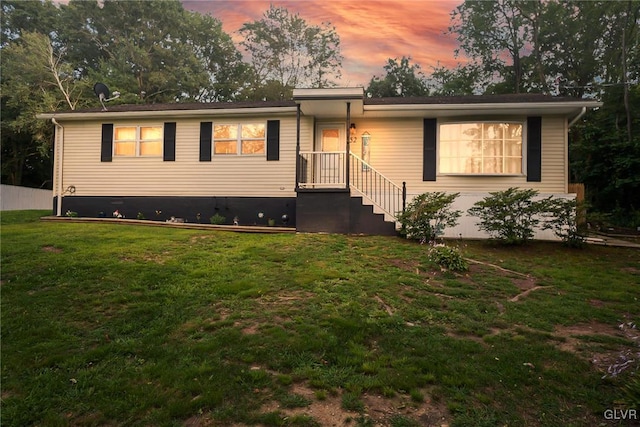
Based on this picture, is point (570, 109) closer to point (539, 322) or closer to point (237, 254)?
point (539, 322)

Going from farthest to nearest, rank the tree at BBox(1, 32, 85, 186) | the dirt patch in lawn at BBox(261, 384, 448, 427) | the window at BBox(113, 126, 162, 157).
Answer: the tree at BBox(1, 32, 85, 186), the window at BBox(113, 126, 162, 157), the dirt patch in lawn at BBox(261, 384, 448, 427)

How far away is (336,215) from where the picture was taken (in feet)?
29.4

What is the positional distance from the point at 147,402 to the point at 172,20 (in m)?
30.0

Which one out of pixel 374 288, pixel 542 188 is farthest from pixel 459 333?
pixel 542 188

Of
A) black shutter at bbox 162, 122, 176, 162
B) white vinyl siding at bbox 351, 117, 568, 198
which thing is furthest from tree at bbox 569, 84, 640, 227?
black shutter at bbox 162, 122, 176, 162

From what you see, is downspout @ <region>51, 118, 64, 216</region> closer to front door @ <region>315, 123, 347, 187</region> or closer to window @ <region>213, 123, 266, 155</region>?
window @ <region>213, 123, 266, 155</region>

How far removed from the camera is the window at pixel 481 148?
1012cm

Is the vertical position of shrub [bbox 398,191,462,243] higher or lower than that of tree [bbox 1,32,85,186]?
lower

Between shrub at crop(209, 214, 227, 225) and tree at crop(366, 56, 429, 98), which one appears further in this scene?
tree at crop(366, 56, 429, 98)

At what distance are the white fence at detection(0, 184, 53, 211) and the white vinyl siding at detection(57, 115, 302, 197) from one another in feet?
31.0

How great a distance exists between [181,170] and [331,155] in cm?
480

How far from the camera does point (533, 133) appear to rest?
991cm

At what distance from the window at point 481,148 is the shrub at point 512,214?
98.0 inches

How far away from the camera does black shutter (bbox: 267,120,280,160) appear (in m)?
10.7
